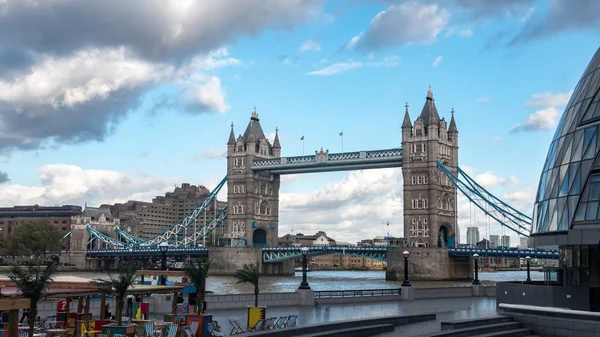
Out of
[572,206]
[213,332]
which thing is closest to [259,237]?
[572,206]

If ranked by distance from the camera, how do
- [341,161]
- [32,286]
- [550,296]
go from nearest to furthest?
1. [32,286]
2. [550,296]
3. [341,161]

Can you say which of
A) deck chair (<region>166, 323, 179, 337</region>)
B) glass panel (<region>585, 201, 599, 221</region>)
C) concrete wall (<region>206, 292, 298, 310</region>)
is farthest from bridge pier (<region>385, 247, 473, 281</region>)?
deck chair (<region>166, 323, 179, 337</region>)

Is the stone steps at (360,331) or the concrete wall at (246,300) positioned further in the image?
the concrete wall at (246,300)

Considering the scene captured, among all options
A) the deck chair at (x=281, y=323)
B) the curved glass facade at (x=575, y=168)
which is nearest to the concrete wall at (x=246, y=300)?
the deck chair at (x=281, y=323)

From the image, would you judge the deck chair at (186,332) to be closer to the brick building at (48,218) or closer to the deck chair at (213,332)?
the deck chair at (213,332)

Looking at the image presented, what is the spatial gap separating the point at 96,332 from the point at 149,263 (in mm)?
132857

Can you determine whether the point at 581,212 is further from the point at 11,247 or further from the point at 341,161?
the point at 11,247

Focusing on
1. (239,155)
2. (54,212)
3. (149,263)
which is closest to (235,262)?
(239,155)

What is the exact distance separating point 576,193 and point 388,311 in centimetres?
1119

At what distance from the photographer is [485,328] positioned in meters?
25.7

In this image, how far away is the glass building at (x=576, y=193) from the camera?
27.5m

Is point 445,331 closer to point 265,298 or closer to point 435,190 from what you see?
point 265,298

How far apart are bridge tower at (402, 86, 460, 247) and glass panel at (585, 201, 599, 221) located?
74223mm

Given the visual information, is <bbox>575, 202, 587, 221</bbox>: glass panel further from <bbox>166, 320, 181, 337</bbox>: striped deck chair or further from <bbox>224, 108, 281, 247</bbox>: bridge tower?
<bbox>224, 108, 281, 247</bbox>: bridge tower
